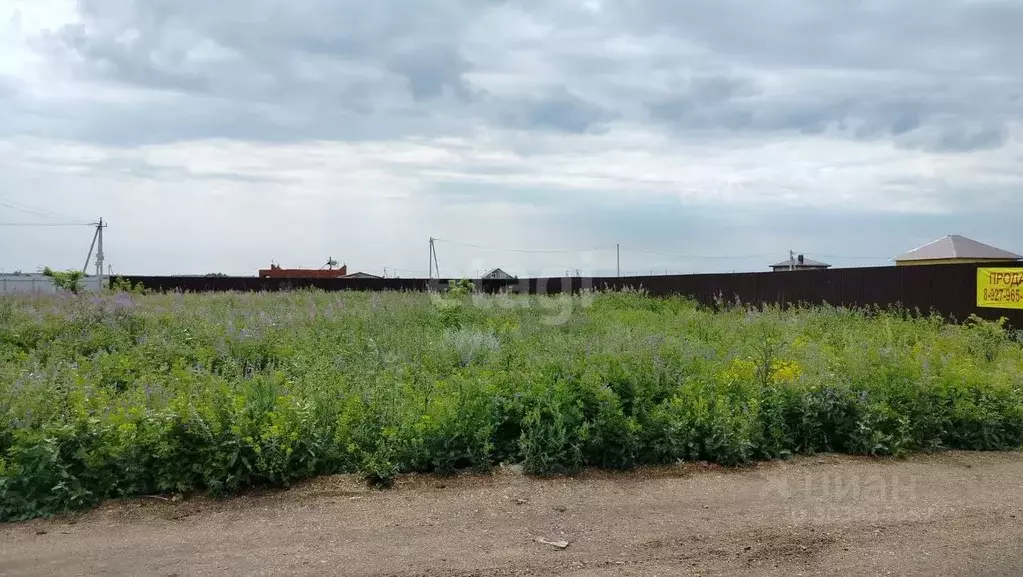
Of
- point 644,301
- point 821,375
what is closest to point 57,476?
point 821,375

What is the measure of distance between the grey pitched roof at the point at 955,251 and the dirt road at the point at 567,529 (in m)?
24.2

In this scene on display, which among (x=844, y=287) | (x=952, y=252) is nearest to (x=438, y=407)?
(x=844, y=287)

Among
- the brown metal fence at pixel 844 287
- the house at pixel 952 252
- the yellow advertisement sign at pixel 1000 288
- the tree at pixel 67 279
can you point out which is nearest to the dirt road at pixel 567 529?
the yellow advertisement sign at pixel 1000 288

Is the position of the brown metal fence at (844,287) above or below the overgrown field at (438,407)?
above

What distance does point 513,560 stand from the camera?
428 cm

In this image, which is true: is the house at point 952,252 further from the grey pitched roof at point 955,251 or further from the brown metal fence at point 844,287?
the brown metal fence at point 844,287

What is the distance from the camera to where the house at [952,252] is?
26516 mm

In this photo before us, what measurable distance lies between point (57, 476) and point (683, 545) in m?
4.52

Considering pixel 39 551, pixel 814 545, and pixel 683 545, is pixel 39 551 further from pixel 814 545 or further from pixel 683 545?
pixel 814 545

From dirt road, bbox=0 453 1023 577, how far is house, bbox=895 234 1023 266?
23.9 metres

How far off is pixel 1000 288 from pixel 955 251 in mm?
15952

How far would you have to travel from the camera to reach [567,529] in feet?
15.7

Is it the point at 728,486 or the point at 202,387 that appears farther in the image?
the point at 202,387

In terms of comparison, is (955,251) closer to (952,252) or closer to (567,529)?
(952,252)
